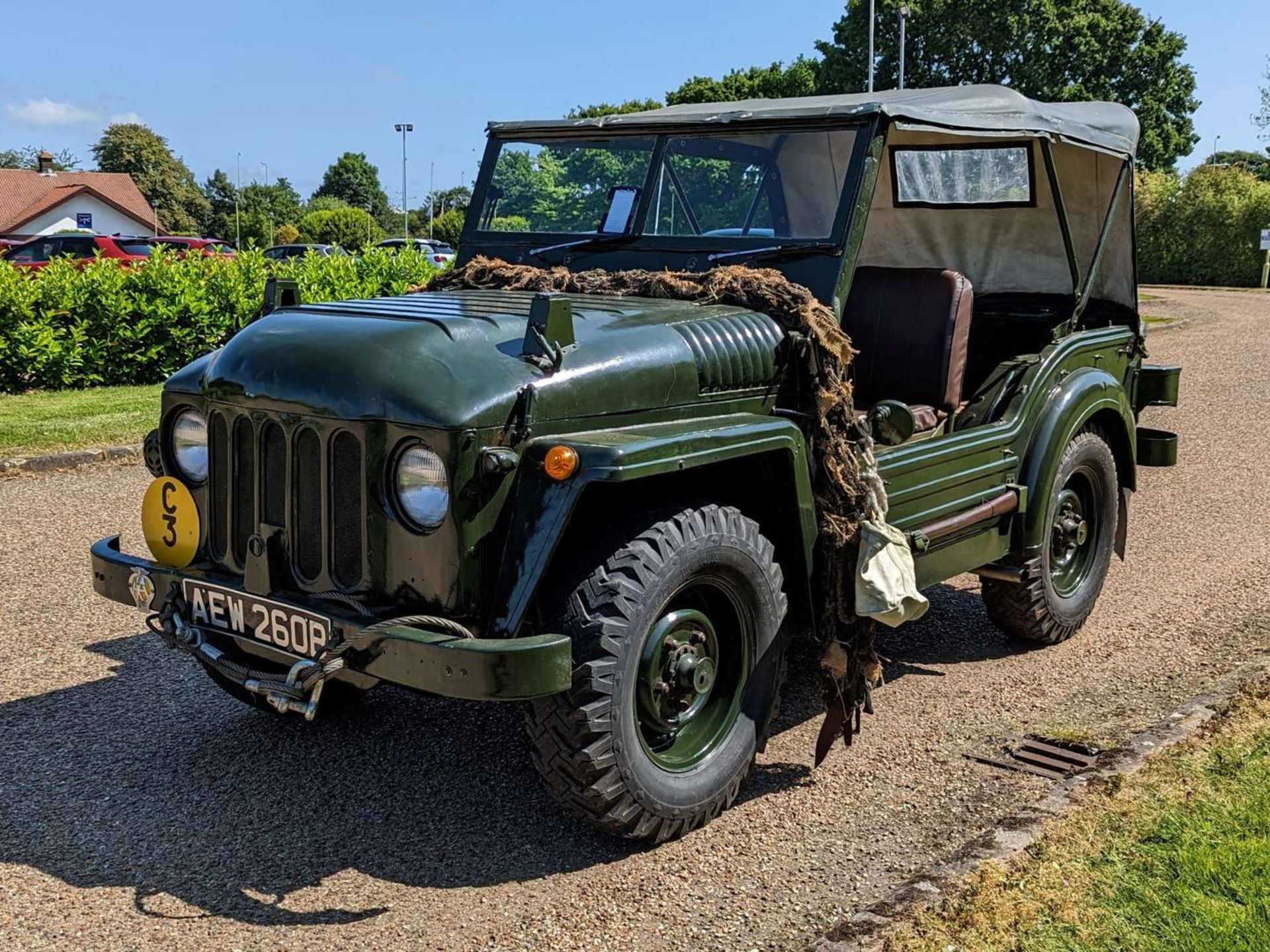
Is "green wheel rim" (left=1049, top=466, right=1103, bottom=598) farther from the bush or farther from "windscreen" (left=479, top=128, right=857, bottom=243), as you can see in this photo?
the bush

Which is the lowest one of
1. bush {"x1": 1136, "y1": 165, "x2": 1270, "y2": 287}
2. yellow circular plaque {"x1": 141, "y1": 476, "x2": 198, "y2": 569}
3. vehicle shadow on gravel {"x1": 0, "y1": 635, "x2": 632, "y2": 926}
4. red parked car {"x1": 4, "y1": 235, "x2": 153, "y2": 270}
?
vehicle shadow on gravel {"x1": 0, "y1": 635, "x2": 632, "y2": 926}

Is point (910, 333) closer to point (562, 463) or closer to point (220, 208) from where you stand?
point (562, 463)

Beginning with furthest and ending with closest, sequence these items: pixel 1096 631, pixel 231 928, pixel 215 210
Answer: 1. pixel 215 210
2. pixel 1096 631
3. pixel 231 928

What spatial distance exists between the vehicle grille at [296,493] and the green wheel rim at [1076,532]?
3.14m

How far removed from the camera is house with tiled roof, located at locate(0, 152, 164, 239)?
52.0 metres

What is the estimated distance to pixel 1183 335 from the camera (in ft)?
Answer: 59.4

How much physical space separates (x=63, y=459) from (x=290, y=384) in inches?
246

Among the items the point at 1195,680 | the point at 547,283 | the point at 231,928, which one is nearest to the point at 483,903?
the point at 231,928

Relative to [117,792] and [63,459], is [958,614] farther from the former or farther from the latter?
[63,459]

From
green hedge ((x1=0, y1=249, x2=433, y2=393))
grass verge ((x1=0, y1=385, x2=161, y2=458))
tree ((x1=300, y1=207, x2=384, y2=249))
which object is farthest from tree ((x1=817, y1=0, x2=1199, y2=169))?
grass verge ((x1=0, y1=385, x2=161, y2=458))

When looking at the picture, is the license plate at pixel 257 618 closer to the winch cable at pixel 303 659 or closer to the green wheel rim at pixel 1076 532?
the winch cable at pixel 303 659

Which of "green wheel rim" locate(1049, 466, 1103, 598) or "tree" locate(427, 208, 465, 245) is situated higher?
"tree" locate(427, 208, 465, 245)

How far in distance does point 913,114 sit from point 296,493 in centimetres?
253

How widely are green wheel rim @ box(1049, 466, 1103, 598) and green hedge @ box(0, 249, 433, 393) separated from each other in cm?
736
